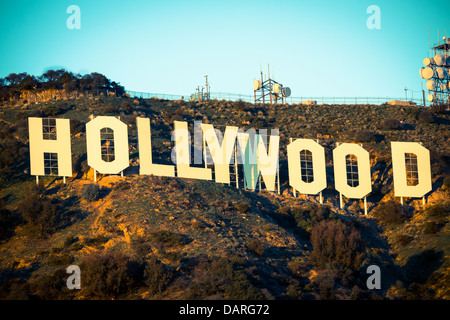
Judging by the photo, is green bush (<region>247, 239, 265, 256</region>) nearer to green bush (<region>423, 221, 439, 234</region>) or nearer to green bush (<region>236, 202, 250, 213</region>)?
green bush (<region>236, 202, 250, 213</region>)

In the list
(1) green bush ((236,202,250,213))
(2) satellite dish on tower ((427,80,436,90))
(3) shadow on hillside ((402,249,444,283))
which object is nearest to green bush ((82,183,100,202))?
(1) green bush ((236,202,250,213))

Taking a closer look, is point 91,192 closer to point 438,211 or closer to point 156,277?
point 156,277

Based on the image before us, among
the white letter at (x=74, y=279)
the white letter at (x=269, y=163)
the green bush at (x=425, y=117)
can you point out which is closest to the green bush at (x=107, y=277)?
the white letter at (x=74, y=279)

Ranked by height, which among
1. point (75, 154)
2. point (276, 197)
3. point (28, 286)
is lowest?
point (28, 286)

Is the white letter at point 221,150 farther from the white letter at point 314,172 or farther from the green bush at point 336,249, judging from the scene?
the green bush at point 336,249
